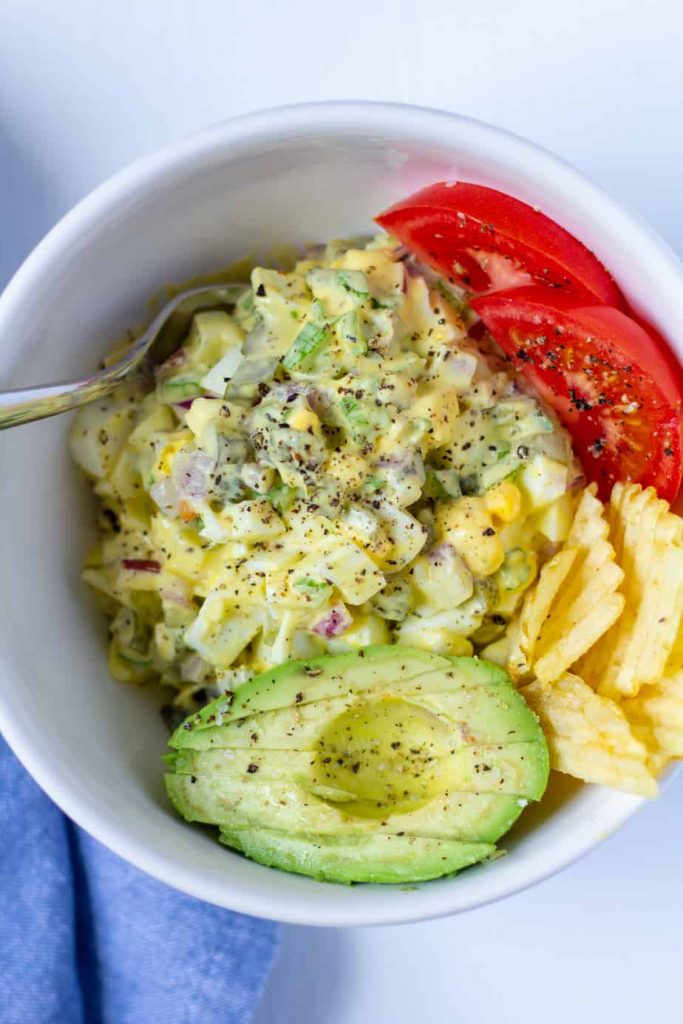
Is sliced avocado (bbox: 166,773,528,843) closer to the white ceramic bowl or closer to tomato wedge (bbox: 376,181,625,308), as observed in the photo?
the white ceramic bowl

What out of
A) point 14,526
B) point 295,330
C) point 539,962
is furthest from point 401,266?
point 539,962

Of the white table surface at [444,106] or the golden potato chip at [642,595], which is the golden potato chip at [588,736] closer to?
the golden potato chip at [642,595]

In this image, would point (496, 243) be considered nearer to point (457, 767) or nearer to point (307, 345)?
point (307, 345)

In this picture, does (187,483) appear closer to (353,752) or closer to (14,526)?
(14,526)

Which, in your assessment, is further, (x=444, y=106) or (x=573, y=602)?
(x=444, y=106)

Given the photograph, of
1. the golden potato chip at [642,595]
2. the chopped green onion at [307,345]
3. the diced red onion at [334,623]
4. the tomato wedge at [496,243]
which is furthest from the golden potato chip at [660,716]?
the chopped green onion at [307,345]

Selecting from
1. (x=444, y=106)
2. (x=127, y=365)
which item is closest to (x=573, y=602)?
(x=127, y=365)
